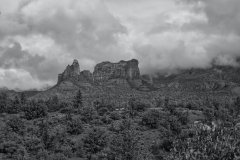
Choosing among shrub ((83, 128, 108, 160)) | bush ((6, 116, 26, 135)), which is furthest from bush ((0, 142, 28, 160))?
bush ((6, 116, 26, 135))

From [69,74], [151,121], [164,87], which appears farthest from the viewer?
[69,74]

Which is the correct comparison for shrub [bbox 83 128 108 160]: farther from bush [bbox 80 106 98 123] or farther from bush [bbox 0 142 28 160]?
bush [bbox 80 106 98 123]

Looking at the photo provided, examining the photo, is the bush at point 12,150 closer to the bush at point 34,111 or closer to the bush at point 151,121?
the bush at point 34,111

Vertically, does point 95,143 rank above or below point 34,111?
below

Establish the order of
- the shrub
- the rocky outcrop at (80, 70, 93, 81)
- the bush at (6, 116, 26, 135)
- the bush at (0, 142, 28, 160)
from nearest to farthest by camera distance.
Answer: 1. the bush at (0, 142, 28, 160)
2. the shrub
3. the bush at (6, 116, 26, 135)
4. the rocky outcrop at (80, 70, 93, 81)

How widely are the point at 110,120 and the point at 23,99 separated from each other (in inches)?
1479

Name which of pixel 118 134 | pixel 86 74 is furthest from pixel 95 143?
pixel 86 74

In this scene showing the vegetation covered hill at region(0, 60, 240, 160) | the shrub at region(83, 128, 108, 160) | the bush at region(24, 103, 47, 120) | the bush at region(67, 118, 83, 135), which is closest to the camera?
the vegetation covered hill at region(0, 60, 240, 160)

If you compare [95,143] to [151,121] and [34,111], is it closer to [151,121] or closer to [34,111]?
[151,121]

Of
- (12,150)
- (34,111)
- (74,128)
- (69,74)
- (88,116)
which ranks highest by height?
(69,74)

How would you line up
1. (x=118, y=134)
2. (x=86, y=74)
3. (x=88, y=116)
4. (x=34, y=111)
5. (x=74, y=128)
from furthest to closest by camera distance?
(x=86, y=74) < (x=34, y=111) < (x=88, y=116) < (x=74, y=128) < (x=118, y=134)

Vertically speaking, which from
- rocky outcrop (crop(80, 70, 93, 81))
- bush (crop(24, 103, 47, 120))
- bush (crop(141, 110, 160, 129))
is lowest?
bush (crop(141, 110, 160, 129))

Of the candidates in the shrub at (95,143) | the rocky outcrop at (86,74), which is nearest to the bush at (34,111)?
the shrub at (95,143)

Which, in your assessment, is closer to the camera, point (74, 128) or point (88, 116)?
point (74, 128)
